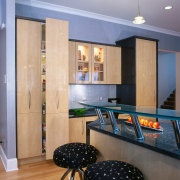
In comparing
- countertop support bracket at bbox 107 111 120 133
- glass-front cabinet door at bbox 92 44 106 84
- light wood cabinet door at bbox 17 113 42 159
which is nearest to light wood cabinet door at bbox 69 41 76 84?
glass-front cabinet door at bbox 92 44 106 84

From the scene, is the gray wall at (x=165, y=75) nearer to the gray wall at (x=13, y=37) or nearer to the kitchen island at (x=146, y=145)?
the gray wall at (x=13, y=37)

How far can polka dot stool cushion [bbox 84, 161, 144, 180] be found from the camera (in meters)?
1.36

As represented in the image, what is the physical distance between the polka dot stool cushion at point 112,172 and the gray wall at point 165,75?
683 centimetres

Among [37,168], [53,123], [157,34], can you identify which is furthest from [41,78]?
[157,34]

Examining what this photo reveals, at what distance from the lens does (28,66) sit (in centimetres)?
333

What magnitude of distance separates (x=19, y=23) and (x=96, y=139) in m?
2.24

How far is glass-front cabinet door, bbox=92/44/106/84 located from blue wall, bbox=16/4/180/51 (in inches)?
13.6

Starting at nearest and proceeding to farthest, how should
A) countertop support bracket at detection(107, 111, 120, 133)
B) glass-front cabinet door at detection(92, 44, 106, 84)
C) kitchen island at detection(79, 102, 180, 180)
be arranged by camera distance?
kitchen island at detection(79, 102, 180, 180) → countertop support bracket at detection(107, 111, 120, 133) → glass-front cabinet door at detection(92, 44, 106, 84)

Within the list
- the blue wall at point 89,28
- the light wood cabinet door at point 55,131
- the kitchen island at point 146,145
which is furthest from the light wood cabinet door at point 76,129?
the blue wall at point 89,28

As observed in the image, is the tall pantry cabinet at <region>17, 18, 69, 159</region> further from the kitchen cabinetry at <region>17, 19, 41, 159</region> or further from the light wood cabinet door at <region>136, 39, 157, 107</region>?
the light wood cabinet door at <region>136, 39, 157, 107</region>

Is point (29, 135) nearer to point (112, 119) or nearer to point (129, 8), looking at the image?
point (112, 119)

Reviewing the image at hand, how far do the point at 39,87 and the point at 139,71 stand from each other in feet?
7.27

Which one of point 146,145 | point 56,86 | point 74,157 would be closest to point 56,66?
point 56,86

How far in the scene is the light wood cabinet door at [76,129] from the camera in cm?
378
